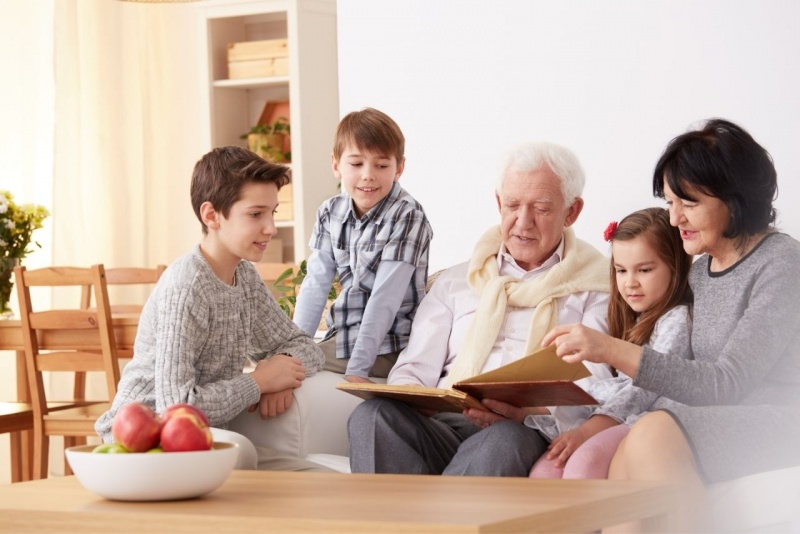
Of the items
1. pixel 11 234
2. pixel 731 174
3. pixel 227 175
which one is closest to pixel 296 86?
pixel 11 234

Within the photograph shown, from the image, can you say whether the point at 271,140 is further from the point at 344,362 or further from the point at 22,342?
the point at 344,362

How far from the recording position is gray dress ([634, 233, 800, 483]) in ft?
6.56

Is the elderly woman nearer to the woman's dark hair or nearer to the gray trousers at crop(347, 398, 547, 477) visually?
the woman's dark hair

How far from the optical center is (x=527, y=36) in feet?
9.80

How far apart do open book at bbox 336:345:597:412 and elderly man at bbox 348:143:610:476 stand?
4.4 inches

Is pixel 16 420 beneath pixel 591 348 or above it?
beneath

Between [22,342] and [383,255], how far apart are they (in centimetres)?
186

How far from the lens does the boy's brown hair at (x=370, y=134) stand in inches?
109

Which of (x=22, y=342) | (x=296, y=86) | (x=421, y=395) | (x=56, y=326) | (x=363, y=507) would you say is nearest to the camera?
(x=363, y=507)

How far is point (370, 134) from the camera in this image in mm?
2764

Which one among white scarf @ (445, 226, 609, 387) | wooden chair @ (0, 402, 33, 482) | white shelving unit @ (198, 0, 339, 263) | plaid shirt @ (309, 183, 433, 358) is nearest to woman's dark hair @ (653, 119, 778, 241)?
white scarf @ (445, 226, 609, 387)

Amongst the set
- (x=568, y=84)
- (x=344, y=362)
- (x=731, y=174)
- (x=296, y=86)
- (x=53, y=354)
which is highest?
(x=296, y=86)

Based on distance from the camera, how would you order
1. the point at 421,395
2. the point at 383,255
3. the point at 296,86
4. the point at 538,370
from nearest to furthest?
the point at 538,370 → the point at 421,395 → the point at 383,255 → the point at 296,86

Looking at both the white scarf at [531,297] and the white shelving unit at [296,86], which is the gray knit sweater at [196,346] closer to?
the white scarf at [531,297]
